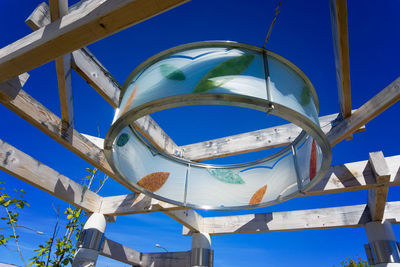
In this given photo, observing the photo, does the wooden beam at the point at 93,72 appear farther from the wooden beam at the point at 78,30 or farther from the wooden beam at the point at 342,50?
the wooden beam at the point at 342,50

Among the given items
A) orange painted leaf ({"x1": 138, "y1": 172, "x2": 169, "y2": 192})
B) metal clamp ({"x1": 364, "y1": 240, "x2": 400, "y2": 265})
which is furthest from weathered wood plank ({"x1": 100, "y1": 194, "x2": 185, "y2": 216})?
metal clamp ({"x1": 364, "y1": 240, "x2": 400, "y2": 265})

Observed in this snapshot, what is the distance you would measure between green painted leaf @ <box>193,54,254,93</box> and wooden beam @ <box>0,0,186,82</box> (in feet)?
1.33

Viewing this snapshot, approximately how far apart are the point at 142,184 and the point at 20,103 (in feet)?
4.59

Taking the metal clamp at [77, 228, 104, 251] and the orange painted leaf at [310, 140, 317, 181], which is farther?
the metal clamp at [77, 228, 104, 251]

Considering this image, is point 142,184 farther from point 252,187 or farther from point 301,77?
point 301,77

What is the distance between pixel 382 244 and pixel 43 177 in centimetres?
457

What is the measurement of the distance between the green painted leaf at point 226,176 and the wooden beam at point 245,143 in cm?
48

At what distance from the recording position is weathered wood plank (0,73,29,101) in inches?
88.5

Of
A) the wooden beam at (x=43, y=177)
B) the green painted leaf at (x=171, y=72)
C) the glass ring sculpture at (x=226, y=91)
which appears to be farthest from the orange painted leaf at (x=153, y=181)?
the green painted leaf at (x=171, y=72)

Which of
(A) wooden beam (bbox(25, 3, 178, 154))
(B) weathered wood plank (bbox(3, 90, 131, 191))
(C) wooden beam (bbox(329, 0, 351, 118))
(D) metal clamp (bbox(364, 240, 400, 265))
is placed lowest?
(D) metal clamp (bbox(364, 240, 400, 265))

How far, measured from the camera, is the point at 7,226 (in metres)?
3.96

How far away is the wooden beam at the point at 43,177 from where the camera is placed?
9.38ft

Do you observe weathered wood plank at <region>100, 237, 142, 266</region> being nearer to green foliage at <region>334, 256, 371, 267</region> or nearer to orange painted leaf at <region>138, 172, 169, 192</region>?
orange painted leaf at <region>138, 172, 169, 192</region>

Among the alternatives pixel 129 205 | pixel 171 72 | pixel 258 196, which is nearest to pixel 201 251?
pixel 129 205
